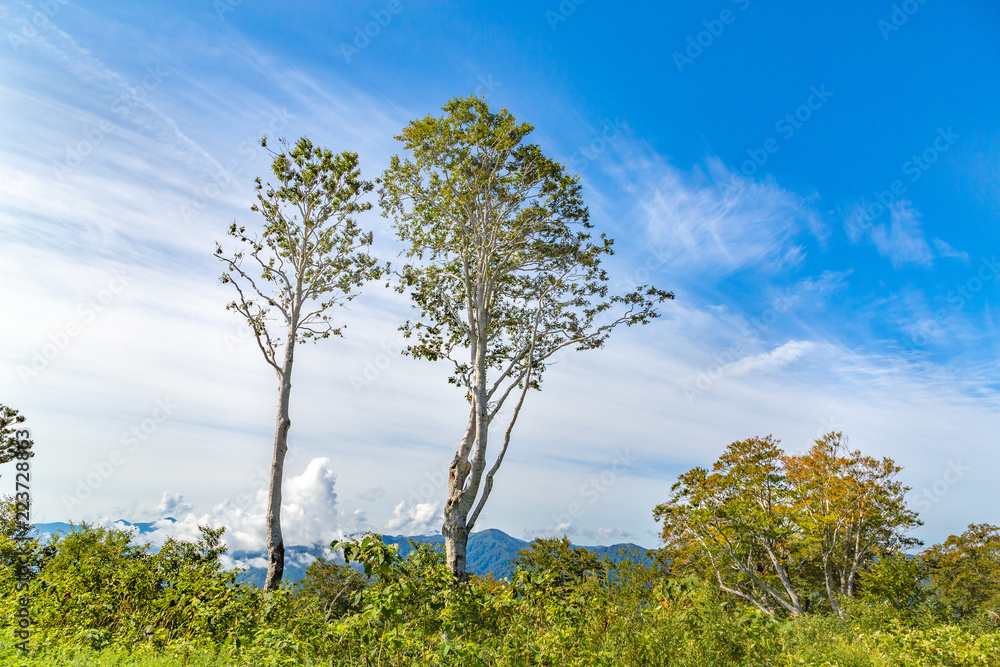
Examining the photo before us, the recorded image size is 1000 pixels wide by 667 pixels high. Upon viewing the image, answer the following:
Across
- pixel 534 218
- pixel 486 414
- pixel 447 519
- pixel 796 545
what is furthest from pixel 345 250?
pixel 796 545

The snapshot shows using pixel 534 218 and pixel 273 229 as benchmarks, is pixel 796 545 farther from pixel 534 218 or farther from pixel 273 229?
pixel 273 229

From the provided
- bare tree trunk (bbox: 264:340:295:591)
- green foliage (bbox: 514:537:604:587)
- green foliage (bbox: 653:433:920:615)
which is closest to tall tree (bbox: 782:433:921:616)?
green foliage (bbox: 653:433:920:615)

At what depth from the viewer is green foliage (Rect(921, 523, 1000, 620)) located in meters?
21.8

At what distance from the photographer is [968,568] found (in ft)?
74.6

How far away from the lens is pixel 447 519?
373 inches

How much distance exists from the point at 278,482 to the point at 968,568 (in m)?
29.5

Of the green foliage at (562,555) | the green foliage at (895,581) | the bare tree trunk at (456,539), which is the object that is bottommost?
the green foliage at (895,581)

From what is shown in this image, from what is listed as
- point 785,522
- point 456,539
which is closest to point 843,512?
point 785,522

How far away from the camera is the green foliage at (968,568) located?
21781 millimetres

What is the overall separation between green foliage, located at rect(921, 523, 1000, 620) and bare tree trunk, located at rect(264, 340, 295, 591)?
25126mm

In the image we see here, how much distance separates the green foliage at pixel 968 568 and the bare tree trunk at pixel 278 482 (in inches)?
989

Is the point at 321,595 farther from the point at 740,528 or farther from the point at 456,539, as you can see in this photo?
the point at 740,528

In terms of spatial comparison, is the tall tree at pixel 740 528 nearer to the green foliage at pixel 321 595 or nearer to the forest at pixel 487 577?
the forest at pixel 487 577

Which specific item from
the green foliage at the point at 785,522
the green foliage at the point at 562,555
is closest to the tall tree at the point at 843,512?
the green foliage at the point at 785,522
